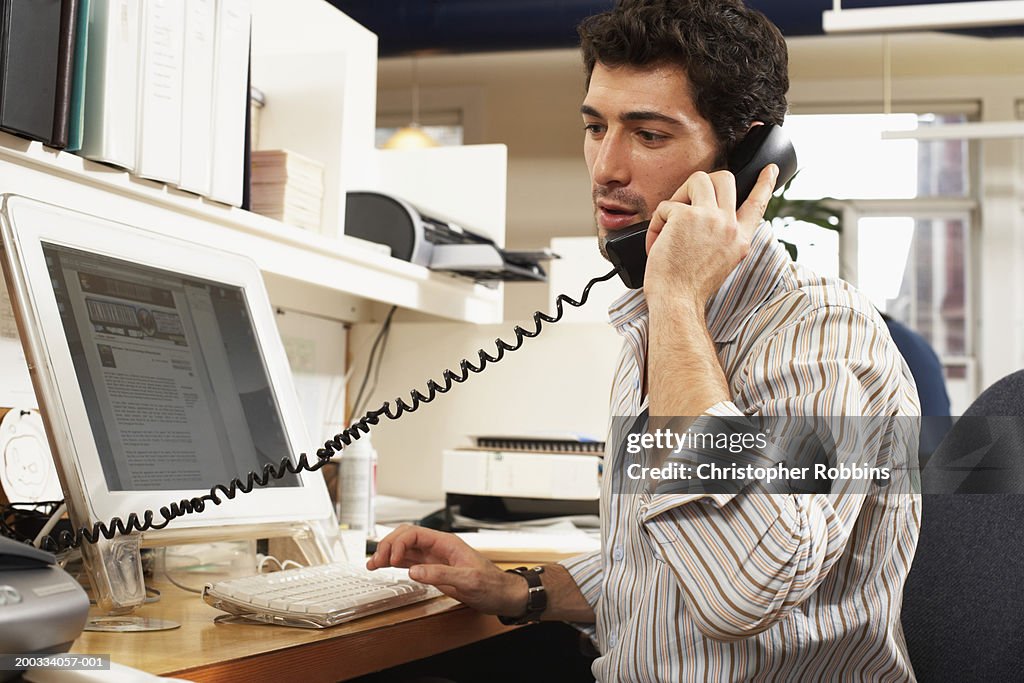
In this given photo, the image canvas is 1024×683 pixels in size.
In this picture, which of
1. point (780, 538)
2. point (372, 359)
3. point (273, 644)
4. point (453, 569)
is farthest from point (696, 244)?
point (372, 359)

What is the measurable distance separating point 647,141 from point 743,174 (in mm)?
123

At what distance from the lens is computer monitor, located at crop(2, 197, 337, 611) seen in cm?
102

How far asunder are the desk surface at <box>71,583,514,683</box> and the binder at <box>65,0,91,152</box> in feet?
1.72

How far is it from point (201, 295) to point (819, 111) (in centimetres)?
487

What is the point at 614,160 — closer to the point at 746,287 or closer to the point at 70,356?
the point at 746,287

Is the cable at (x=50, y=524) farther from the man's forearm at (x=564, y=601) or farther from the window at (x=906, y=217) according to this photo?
the window at (x=906, y=217)

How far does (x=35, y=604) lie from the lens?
68 centimetres

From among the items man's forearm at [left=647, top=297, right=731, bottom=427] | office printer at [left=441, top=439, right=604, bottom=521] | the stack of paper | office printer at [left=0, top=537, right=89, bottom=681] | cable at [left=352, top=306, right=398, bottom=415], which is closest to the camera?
office printer at [left=0, top=537, right=89, bottom=681]

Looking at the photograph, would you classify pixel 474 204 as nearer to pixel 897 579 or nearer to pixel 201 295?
pixel 201 295

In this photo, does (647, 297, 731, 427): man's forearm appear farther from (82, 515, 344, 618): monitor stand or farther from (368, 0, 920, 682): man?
(82, 515, 344, 618): monitor stand

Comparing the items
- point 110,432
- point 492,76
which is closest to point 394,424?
point 110,432

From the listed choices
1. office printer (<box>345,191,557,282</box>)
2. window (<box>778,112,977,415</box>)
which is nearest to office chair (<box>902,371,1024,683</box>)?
office printer (<box>345,191,557,282</box>)

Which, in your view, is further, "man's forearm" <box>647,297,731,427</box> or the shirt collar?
the shirt collar

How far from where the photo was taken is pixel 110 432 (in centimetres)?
106
